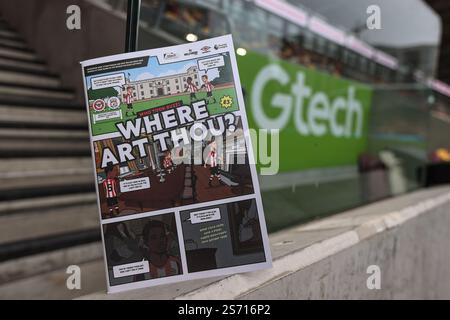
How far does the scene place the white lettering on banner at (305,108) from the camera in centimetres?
259

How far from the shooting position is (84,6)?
2.28 metres

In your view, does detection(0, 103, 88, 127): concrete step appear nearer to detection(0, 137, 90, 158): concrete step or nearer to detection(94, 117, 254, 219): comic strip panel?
detection(0, 137, 90, 158): concrete step

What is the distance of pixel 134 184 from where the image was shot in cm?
128

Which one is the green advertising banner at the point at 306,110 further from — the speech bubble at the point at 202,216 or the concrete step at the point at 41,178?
the concrete step at the point at 41,178

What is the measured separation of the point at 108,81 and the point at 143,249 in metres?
0.55

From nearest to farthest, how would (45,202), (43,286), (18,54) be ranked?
(43,286) < (45,202) < (18,54)

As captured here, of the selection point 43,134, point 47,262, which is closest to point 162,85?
point 47,262

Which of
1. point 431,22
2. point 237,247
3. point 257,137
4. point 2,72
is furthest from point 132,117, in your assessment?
point 431,22

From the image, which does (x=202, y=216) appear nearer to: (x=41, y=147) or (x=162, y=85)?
(x=162, y=85)

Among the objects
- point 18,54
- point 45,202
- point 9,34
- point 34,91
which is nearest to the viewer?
point 45,202

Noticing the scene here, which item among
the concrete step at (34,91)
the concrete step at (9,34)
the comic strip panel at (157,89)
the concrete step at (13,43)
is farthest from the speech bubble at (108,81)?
the concrete step at (9,34)

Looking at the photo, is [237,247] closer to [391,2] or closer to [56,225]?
[56,225]

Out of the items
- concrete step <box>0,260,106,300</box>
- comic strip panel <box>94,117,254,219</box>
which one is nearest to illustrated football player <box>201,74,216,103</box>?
comic strip panel <box>94,117,254,219</box>

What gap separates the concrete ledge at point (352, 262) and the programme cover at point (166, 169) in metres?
0.10
